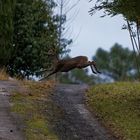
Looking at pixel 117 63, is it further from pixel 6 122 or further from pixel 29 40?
pixel 6 122

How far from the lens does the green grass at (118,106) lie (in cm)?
1398

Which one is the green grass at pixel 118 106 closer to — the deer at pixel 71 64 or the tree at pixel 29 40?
the deer at pixel 71 64

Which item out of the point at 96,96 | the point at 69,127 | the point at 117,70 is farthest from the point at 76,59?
the point at 117,70

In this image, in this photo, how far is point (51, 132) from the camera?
1295 centimetres

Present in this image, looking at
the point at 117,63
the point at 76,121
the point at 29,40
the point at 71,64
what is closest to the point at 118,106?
the point at 76,121

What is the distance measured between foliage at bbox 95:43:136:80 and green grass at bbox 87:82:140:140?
27.2 meters

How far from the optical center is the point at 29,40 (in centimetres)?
2678

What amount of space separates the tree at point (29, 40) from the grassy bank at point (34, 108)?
24.2 ft

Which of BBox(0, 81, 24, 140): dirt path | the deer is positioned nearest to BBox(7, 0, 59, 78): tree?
the deer

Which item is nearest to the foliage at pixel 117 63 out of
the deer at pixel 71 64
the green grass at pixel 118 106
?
the deer at pixel 71 64

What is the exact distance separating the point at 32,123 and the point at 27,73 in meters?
14.5

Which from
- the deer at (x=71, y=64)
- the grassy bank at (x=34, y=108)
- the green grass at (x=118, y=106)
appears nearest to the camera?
the grassy bank at (x=34, y=108)

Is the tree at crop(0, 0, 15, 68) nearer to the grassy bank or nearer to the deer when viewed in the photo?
the deer

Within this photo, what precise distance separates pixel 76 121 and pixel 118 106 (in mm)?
2253
